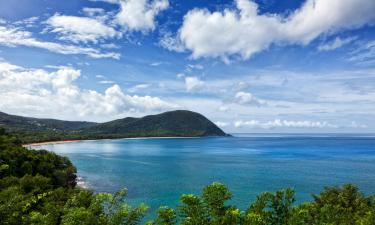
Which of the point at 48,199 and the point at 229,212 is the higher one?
the point at 229,212

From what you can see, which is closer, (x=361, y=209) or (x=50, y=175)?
(x=361, y=209)

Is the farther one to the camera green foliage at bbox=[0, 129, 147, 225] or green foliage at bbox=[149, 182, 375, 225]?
green foliage at bbox=[0, 129, 147, 225]

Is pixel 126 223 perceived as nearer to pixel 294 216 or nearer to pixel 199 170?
pixel 294 216

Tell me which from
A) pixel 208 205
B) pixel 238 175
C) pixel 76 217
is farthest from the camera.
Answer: pixel 238 175

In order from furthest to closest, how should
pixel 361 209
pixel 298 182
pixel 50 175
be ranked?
pixel 298 182, pixel 50 175, pixel 361 209

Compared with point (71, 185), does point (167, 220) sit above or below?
above

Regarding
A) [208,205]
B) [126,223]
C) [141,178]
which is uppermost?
[208,205]

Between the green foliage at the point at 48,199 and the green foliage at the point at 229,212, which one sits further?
the green foliage at the point at 48,199

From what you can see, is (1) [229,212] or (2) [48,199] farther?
(2) [48,199]

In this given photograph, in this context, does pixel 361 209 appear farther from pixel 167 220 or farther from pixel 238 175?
pixel 238 175

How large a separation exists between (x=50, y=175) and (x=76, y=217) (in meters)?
45.7

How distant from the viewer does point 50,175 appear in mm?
57062

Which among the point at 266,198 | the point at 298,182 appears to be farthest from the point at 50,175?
the point at 298,182

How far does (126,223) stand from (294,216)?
32.0ft
